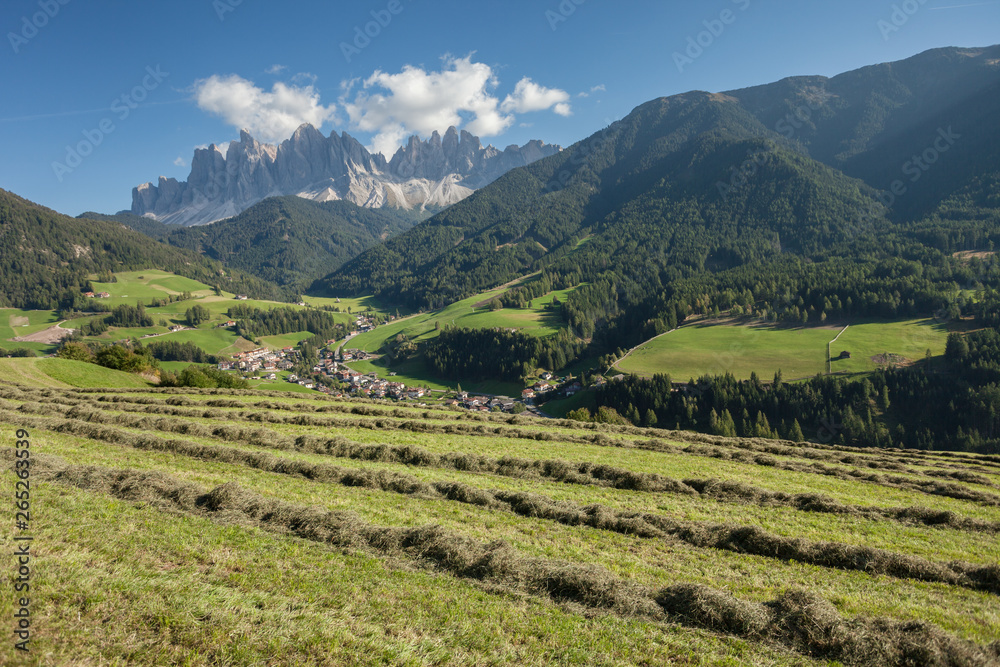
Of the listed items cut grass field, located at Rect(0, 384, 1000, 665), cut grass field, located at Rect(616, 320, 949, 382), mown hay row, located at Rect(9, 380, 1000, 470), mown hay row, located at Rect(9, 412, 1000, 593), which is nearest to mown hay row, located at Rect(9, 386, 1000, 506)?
cut grass field, located at Rect(0, 384, 1000, 665)

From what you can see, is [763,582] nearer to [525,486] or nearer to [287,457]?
[525,486]

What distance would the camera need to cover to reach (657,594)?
10.2 metres

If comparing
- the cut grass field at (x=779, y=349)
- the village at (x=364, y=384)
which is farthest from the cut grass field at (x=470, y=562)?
the cut grass field at (x=779, y=349)

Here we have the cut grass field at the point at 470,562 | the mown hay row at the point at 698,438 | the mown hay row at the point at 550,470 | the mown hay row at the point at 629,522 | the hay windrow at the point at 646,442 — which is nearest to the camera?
the cut grass field at the point at 470,562

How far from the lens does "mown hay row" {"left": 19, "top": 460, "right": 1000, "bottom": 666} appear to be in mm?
8250

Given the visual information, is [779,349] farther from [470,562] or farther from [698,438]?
[470,562]

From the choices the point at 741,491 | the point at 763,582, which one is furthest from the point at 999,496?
the point at 763,582

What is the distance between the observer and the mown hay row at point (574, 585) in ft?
27.1

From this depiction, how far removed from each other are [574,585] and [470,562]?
282cm

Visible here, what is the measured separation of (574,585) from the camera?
A: 1030 centimetres

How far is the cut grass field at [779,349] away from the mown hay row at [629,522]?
4428 inches

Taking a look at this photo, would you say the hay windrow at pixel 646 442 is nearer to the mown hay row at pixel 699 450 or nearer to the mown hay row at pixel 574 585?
the mown hay row at pixel 699 450

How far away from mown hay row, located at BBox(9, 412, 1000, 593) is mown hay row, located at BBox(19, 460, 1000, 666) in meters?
3.75

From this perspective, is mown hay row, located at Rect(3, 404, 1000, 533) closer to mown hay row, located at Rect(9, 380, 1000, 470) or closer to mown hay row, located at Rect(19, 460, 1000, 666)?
mown hay row, located at Rect(19, 460, 1000, 666)
